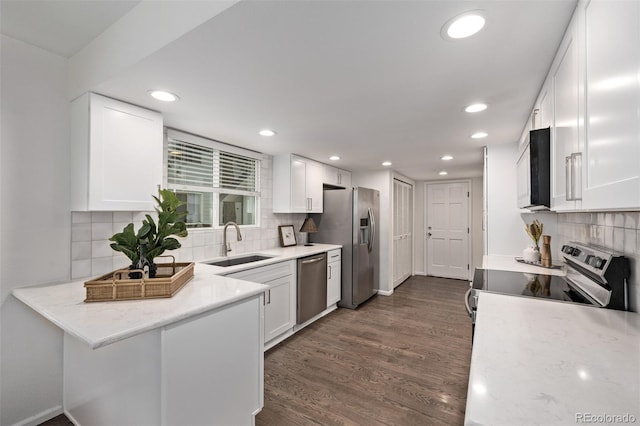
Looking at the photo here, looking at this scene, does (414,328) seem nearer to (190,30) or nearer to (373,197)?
(373,197)

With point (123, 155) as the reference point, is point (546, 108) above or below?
above

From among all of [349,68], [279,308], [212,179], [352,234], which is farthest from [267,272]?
[349,68]

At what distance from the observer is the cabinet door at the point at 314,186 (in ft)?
12.8

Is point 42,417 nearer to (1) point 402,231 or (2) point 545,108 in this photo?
(2) point 545,108

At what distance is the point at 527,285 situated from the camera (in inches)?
70.9

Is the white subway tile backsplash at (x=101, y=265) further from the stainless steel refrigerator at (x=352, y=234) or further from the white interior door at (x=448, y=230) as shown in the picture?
the white interior door at (x=448, y=230)

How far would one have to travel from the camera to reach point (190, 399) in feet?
4.39

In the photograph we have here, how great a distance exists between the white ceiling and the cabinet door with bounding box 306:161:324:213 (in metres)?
1.29

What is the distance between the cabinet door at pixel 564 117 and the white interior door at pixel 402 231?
3711 millimetres

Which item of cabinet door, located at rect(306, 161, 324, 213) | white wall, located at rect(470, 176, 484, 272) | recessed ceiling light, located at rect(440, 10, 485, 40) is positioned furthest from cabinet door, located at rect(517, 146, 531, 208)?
white wall, located at rect(470, 176, 484, 272)

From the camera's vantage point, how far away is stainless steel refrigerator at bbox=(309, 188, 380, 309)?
404cm

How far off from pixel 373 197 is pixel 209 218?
2538 millimetres

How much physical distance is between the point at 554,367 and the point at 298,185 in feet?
10.3
